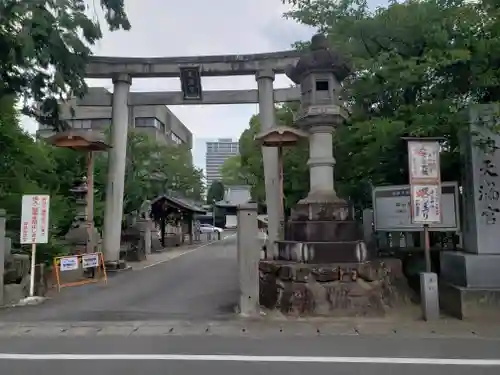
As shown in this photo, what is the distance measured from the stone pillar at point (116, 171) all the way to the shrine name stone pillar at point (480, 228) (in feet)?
38.2

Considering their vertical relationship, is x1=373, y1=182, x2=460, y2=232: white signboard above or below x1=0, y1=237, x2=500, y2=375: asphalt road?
above

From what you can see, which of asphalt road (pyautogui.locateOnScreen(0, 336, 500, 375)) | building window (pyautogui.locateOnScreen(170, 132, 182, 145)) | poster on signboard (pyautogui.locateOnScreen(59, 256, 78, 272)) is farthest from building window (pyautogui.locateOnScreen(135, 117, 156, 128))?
asphalt road (pyautogui.locateOnScreen(0, 336, 500, 375))

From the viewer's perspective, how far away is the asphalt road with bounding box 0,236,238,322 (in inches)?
355

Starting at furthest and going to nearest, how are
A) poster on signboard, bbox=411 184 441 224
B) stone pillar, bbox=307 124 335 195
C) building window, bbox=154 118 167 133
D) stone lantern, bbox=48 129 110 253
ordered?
building window, bbox=154 118 167 133, stone lantern, bbox=48 129 110 253, stone pillar, bbox=307 124 335 195, poster on signboard, bbox=411 184 441 224

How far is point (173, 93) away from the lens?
1712cm

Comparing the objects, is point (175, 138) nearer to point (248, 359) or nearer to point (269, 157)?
point (269, 157)

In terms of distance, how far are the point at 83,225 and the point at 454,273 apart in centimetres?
1351

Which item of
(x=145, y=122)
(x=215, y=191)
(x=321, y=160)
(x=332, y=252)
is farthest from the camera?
(x=215, y=191)

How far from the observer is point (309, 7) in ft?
37.5

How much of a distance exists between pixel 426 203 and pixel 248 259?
3412 mm

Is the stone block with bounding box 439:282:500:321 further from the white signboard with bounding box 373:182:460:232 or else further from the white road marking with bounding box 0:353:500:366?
the white road marking with bounding box 0:353:500:366

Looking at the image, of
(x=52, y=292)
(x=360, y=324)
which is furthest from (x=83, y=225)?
(x=360, y=324)

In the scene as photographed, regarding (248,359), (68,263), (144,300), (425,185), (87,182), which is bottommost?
(248,359)

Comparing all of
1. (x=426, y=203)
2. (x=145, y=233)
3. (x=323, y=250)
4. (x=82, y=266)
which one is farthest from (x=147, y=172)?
(x=426, y=203)
